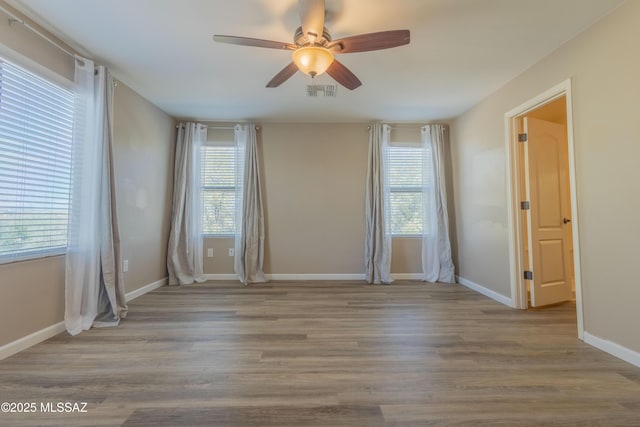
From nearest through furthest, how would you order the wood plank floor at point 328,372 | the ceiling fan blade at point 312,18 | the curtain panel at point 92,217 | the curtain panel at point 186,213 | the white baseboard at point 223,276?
the wood plank floor at point 328,372, the ceiling fan blade at point 312,18, the curtain panel at point 92,217, the curtain panel at point 186,213, the white baseboard at point 223,276

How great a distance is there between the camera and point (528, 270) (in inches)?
118

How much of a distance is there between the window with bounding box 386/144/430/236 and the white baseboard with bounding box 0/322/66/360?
13.1 feet

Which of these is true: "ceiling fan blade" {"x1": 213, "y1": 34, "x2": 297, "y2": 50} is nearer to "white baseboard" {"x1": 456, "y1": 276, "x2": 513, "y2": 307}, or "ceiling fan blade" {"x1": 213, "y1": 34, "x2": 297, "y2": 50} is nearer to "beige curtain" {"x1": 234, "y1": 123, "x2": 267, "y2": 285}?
"beige curtain" {"x1": 234, "y1": 123, "x2": 267, "y2": 285}

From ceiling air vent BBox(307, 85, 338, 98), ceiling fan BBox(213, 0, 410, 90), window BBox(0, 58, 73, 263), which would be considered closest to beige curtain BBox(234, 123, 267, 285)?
ceiling air vent BBox(307, 85, 338, 98)

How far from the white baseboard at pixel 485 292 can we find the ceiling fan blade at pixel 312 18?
3.28 m

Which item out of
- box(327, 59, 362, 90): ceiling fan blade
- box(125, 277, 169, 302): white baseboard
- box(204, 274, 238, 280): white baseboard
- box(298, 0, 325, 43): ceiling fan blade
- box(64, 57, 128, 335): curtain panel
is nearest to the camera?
box(298, 0, 325, 43): ceiling fan blade

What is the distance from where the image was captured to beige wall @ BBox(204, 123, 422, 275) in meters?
4.37

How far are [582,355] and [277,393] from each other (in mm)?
2160

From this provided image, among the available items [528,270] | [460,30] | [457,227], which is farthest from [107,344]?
[457,227]

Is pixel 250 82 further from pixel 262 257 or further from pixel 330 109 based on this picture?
pixel 262 257

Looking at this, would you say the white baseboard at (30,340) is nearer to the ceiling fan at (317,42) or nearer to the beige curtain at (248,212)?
the beige curtain at (248,212)

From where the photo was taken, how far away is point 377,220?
417cm

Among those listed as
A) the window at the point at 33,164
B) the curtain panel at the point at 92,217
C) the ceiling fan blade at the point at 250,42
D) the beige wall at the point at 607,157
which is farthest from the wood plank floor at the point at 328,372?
the ceiling fan blade at the point at 250,42

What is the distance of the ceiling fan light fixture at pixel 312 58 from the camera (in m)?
1.87
